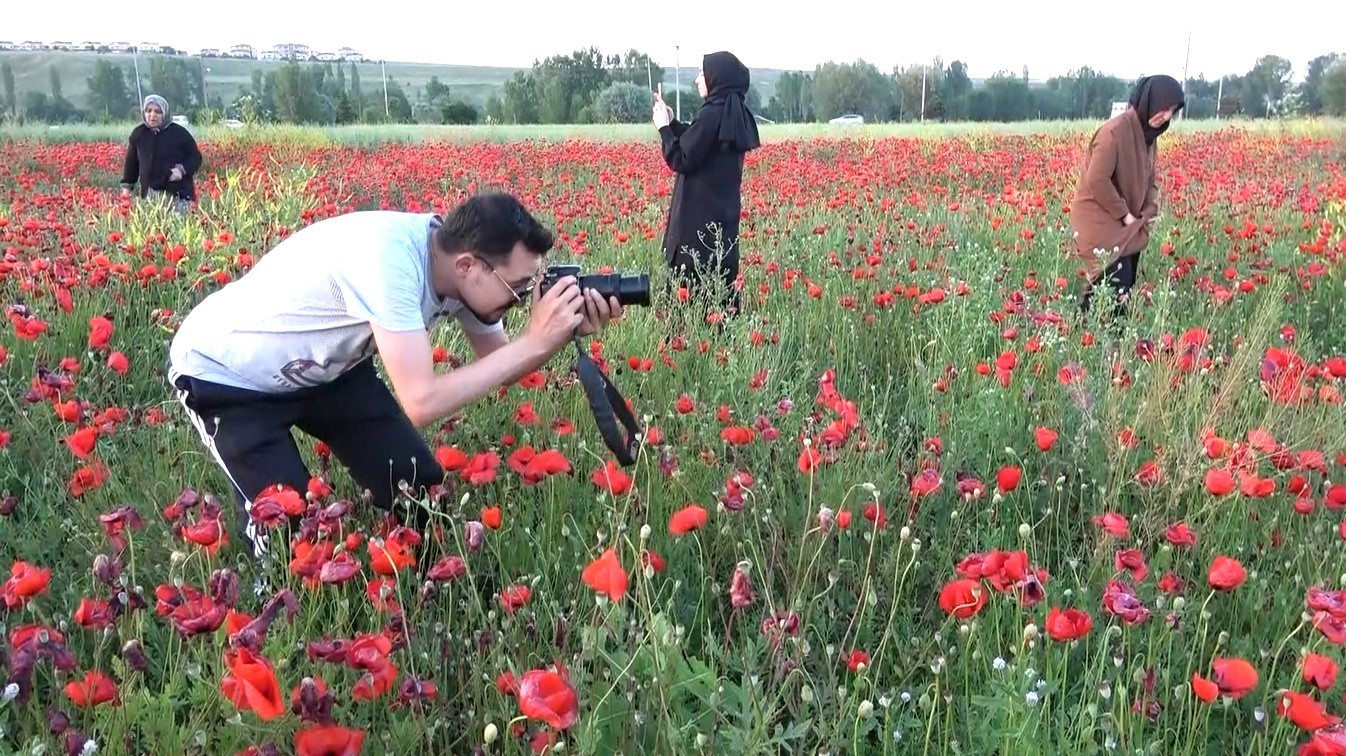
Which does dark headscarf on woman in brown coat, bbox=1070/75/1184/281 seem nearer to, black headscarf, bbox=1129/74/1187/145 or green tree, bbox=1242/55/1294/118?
black headscarf, bbox=1129/74/1187/145

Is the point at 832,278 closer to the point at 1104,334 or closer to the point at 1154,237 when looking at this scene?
the point at 1104,334

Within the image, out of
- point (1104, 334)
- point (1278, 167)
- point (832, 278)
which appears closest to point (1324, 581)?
point (1104, 334)

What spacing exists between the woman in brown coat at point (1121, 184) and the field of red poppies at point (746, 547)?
46cm

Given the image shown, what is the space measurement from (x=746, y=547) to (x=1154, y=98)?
152 inches

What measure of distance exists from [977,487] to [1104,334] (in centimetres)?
218

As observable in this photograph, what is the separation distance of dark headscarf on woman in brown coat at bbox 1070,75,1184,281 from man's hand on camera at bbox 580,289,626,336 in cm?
356

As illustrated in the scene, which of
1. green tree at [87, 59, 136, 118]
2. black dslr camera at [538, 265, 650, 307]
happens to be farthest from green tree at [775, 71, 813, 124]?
black dslr camera at [538, 265, 650, 307]

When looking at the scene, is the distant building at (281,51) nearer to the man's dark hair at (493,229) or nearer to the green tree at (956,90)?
the green tree at (956,90)

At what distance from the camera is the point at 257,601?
212 centimetres

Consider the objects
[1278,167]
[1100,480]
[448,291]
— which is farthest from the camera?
[1278,167]

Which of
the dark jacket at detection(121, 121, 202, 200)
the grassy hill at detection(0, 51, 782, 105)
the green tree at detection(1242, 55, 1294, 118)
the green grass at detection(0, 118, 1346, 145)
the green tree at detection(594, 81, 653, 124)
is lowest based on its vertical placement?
the dark jacket at detection(121, 121, 202, 200)

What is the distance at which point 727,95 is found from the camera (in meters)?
5.10

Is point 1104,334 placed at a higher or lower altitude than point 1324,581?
higher

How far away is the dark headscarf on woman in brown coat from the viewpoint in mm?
5133
